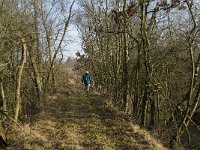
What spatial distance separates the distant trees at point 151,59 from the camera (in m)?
19.0

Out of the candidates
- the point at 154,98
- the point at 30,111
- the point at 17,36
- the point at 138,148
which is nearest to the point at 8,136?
the point at 17,36

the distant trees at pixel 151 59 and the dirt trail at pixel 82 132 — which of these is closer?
the dirt trail at pixel 82 132

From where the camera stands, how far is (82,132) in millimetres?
15141

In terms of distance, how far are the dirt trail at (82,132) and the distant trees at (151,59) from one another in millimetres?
2936

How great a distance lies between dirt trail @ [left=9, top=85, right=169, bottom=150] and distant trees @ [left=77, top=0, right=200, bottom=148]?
116 inches

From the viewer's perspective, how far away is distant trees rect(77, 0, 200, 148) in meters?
19.0

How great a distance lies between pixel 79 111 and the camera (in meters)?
19.4

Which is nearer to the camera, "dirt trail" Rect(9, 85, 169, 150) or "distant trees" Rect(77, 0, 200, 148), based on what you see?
"dirt trail" Rect(9, 85, 169, 150)

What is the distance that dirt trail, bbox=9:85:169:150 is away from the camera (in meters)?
13.2

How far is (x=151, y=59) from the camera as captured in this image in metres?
21.2

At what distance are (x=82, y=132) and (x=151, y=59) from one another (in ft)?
25.2

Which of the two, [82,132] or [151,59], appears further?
[151,59]

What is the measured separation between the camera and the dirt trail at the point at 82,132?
1323 centimetres

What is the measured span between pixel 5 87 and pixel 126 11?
24.2 feet
